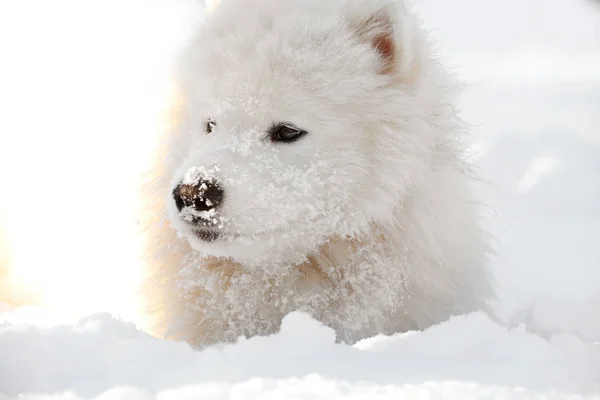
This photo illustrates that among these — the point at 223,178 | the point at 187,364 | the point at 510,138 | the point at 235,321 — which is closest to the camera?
the point at 187,364

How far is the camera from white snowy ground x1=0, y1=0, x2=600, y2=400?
212 centimetres

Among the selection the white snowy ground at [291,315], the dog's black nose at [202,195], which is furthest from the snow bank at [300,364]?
the dog's black nose at [202,195]

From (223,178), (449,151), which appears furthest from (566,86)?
(223,178)

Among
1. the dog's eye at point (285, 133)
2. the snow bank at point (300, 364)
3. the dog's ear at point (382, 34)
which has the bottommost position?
the snow bank at point (300, 364)

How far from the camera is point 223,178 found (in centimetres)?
283

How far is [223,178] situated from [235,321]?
79 cm

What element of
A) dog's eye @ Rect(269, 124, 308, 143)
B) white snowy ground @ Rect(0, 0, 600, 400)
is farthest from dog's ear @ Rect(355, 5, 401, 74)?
white snowy ground @ Rect(0, 0, 600, 400)

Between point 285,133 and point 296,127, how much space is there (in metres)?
0.06

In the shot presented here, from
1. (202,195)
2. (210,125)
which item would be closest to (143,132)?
(210,125)

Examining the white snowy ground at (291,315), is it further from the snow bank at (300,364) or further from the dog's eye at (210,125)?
the dog's eye at (210,125)

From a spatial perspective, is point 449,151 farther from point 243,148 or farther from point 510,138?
point 510,138

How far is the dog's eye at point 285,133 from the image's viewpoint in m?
3.12

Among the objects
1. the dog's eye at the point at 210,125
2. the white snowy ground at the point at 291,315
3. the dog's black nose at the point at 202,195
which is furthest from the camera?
the dog's eye at the point at 210,125

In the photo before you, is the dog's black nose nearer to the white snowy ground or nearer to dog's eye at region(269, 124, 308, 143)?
dog's eye at region(269, 124, 308, 143)
